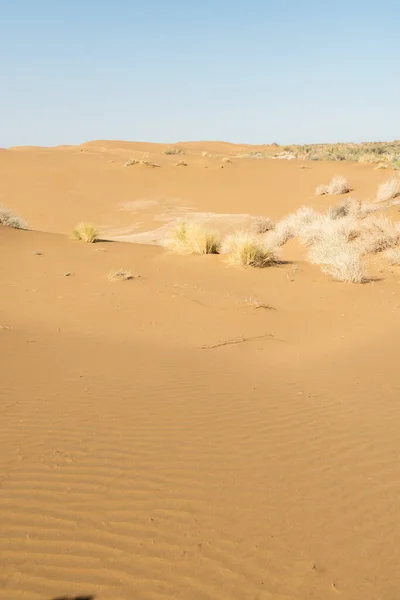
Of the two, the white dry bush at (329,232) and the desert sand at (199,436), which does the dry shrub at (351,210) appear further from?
the desert sand at (199,436)

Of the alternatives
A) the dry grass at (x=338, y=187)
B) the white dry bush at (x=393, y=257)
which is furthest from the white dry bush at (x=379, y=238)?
the dry grass at (x=338, y=187)

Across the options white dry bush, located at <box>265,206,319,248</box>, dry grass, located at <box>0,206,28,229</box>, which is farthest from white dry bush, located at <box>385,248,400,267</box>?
dry grass, located at <box>0,206,28,229</box>

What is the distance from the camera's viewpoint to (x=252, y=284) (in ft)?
37.6

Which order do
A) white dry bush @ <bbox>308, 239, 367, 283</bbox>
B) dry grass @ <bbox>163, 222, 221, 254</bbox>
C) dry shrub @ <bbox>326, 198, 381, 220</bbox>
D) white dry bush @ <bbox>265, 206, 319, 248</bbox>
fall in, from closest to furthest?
1. white dry bush @ <bbox>308, 239, 367, 283</bbox>
2. dry grass @ <bbox>163, 222, 221, 254</bbox>
3. white dry bush @ <bbox>265, 206, 319, 248</bbox>
4. dry shrub @ <bbox>326, 198, 381, 220</bbox>

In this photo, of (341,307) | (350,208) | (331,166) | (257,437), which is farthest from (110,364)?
(331,166)

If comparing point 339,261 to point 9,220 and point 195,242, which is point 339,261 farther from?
point 9,220

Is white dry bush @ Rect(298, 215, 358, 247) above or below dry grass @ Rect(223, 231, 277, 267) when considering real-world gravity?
above

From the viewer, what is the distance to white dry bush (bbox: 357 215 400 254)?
1310cm

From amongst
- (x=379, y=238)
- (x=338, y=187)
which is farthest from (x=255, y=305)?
(x=338, y=187)

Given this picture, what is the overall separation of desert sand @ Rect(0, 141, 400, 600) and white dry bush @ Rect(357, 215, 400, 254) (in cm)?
168

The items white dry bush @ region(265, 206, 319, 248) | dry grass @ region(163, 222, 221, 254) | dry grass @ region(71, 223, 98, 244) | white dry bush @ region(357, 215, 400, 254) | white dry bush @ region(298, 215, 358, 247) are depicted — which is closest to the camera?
white dry bush @ region(357, 215, 400, 254)

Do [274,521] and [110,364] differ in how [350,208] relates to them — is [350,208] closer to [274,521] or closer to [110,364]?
[110,364]

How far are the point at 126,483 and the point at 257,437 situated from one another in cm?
139

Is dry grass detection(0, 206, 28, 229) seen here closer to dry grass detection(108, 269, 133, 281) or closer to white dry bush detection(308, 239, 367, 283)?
dry grass detection(108, 269, 133, 281)
